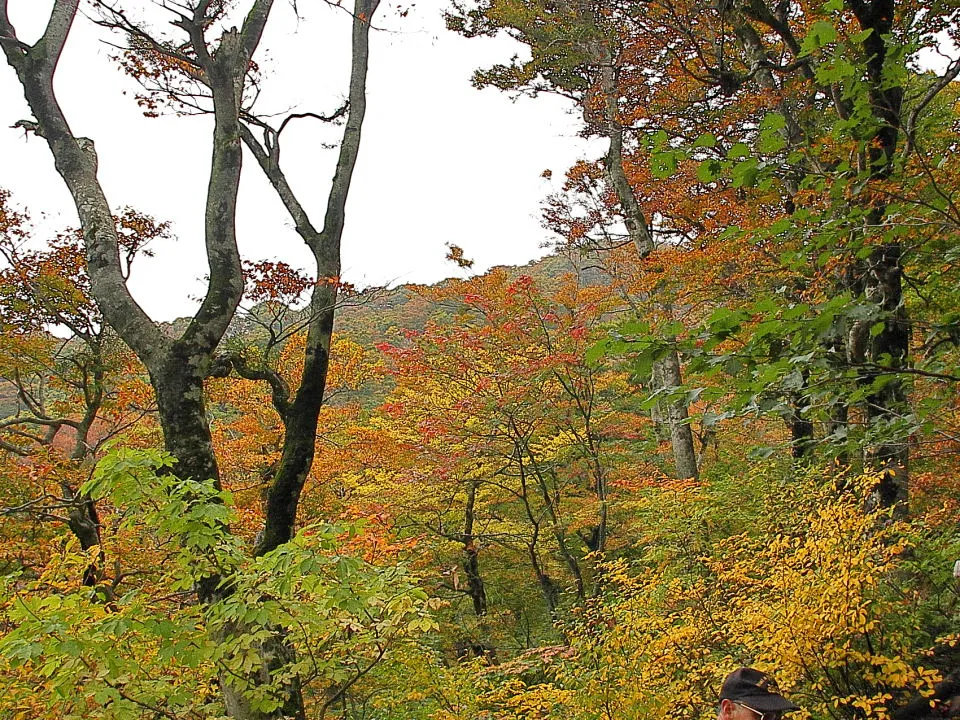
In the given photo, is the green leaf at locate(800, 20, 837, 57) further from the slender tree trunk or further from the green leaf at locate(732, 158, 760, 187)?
the slender tree trunk

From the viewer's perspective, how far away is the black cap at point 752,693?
2.71 m

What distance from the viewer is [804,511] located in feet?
18.6

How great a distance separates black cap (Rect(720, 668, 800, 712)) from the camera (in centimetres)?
271

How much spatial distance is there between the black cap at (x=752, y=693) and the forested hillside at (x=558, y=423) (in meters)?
0.06

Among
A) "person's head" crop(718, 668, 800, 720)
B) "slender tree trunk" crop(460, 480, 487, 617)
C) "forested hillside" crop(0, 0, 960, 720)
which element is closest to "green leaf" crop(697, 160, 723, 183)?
"forested hillside" crop(0, 0, 960, 720)

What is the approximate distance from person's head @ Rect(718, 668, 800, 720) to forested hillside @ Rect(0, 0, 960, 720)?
0.15 feet

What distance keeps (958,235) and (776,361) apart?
46.6 inches

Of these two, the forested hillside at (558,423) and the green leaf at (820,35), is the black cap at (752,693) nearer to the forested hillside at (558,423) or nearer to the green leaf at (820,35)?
the forested hillside at (558,423)

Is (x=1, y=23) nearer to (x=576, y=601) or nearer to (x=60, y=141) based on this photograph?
(x=60, y=141)

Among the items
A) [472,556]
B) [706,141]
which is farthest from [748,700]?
[472,556]

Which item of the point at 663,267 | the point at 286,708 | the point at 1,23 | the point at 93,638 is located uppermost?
the point at 1,23

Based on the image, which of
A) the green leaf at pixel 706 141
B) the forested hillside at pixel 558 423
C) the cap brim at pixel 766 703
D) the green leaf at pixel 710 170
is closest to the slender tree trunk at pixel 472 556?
the forested hillside at pixel 558 423

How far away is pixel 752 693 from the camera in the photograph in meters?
2.78

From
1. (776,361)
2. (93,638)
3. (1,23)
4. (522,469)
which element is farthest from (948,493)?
(1,23)
